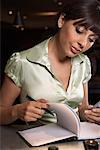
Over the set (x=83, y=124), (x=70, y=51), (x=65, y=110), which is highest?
(x=70, y=51)

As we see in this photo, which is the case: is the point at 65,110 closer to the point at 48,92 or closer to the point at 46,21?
the point at 48,92

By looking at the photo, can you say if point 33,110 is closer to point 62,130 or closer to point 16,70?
point 62,130

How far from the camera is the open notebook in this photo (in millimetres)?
1103

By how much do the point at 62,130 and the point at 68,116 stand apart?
0.10 meters

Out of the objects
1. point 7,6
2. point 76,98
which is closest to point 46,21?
point 7,6

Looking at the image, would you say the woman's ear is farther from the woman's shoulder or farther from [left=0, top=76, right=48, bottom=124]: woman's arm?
[left=0, top=76, right=48, bottom=124]: woman's arm

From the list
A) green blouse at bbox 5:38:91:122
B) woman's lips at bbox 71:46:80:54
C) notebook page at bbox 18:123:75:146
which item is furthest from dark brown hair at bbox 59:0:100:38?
notebook page at bbox 18:123:75:146

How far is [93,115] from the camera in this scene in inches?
50.8

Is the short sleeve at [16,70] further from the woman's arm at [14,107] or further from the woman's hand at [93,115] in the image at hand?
the woman's hand at [93,115]

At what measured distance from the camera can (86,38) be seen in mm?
1296

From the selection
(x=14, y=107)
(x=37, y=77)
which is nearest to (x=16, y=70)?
(x=37, y=77)

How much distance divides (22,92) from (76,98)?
265mm

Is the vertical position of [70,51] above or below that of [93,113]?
above

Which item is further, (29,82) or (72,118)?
(29,82)
